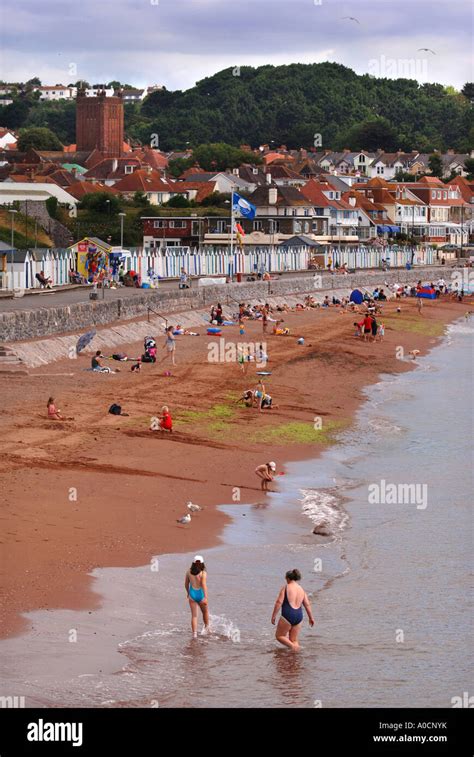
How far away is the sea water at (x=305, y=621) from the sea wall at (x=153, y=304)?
48.3 feet

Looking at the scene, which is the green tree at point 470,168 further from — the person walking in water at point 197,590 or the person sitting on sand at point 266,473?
the person walking in water at point 197,590

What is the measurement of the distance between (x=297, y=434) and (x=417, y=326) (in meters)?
34.9

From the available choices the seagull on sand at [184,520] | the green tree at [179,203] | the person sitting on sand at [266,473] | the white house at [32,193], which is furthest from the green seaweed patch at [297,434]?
the green tree at [179,203]

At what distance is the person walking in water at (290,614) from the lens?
15000 mm

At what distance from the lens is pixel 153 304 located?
1994 inches

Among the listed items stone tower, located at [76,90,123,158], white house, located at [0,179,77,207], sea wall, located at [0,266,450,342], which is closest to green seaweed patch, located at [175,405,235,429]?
sea wall, located at [0,266,450,342]

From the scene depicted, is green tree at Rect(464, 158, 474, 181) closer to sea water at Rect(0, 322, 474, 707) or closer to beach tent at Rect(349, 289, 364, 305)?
beach tent at Rect(349, 289, 364, 305)

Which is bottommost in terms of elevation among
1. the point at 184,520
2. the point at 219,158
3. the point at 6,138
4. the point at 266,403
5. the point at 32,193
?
the point at 184,520

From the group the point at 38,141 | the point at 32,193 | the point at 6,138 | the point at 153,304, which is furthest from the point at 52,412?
the point at 6,138

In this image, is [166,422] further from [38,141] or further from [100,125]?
[100,125]

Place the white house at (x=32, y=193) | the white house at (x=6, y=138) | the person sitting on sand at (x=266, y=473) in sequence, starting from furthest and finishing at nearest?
the white house at (x=6, y=138), the white house at (x=32, y=193), the person sitting on sand at (x=266, y=473)

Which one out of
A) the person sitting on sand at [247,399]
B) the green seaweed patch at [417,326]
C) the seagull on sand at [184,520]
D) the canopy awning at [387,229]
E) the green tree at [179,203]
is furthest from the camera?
the canopy awning at [387,229]

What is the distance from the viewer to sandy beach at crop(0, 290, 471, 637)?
57.1 ft

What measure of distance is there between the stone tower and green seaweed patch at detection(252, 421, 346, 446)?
146 meters
